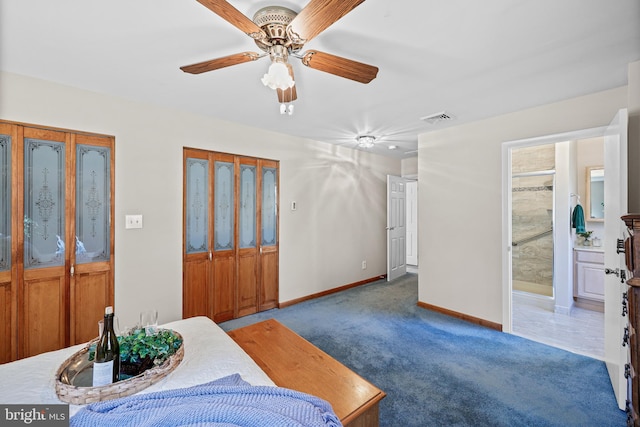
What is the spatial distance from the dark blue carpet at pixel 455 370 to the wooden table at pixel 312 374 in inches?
23.1

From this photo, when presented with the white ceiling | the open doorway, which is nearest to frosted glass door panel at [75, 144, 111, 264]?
the white ceiling

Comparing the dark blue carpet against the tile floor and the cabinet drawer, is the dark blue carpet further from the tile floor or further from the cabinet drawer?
the cabinet drawer

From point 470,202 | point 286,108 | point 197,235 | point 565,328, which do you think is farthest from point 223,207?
point 565,328

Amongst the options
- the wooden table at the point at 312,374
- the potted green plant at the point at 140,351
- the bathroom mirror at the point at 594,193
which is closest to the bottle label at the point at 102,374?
the potted green plant at the point at 140,351

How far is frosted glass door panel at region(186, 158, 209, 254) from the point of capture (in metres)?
3.03

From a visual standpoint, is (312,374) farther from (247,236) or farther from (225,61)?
(247,236)

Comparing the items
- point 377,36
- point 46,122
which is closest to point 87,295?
point 46,122

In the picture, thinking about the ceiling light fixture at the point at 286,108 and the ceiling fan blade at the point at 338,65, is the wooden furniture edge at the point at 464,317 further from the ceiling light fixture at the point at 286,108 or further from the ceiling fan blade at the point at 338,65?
the ceiling light fixture at the point at 286,108

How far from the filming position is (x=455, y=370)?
2.26 meters

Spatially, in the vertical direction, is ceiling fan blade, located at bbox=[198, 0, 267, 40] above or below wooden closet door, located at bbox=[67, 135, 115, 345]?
above

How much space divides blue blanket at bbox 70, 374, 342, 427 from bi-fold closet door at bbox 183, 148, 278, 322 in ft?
7.49

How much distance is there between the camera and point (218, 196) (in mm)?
3244

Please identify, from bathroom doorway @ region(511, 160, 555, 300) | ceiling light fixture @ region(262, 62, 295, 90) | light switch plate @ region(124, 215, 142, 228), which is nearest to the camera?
ceiling light fixture @ region(262, 62, 295, 90)

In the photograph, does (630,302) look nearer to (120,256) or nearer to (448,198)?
(448,198)
